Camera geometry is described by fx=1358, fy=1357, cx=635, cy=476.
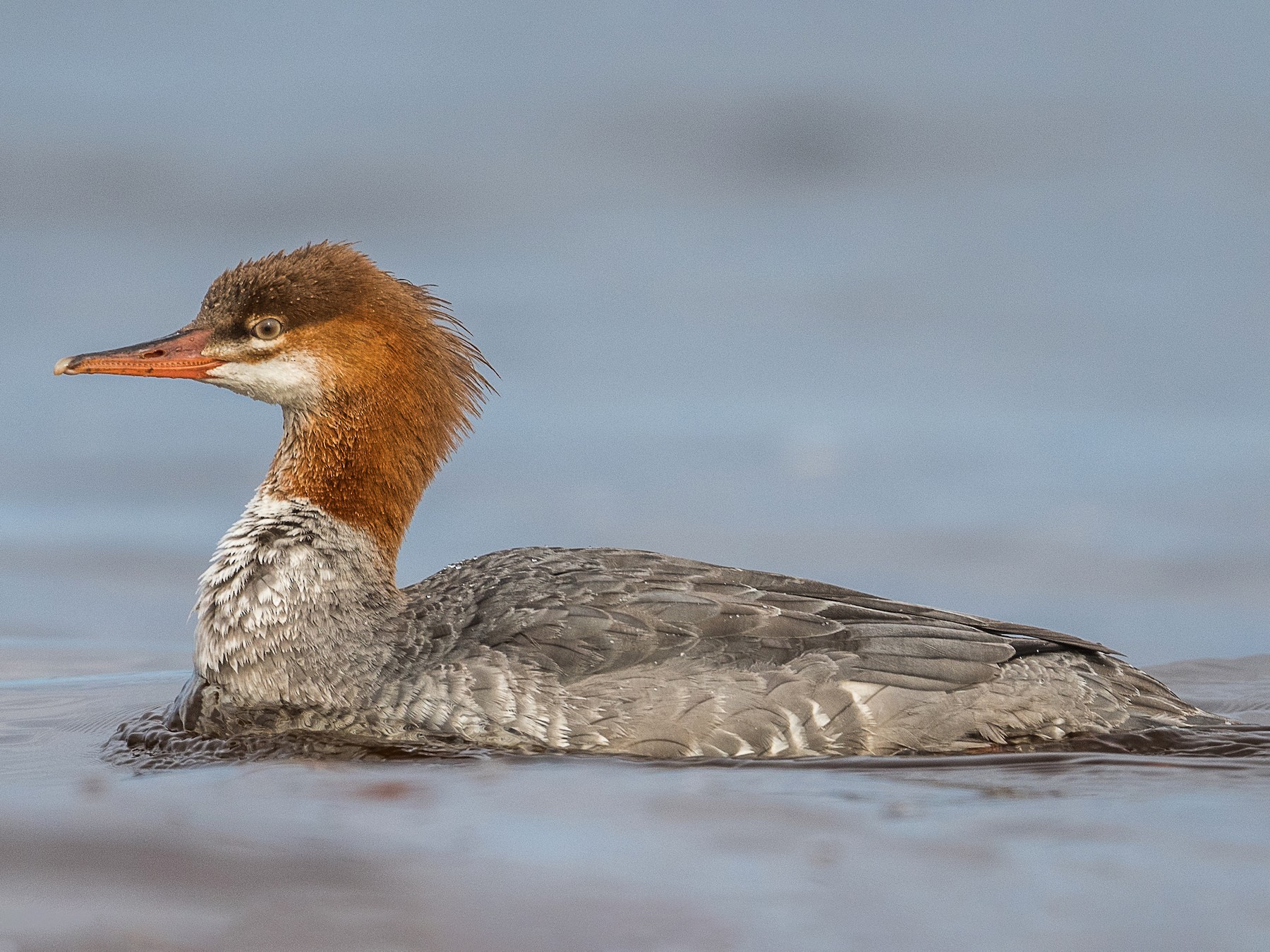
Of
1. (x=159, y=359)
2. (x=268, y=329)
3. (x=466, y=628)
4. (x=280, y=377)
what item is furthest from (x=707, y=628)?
(x=159, y=359)

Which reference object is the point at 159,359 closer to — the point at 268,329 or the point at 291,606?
the point at 268,329

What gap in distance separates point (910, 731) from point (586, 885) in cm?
220

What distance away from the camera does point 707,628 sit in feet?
18.4

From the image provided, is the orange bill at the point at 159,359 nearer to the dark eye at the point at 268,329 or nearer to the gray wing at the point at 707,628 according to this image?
the dark eye at the point at 268,329

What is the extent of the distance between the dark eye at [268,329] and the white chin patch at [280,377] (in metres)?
0.11

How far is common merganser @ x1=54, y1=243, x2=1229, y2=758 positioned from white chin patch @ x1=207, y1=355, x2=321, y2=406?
0.04ft

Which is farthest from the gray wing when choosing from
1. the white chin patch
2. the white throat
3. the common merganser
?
the white chin patch

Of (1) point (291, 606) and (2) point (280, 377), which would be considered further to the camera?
(2) point (280, 377)

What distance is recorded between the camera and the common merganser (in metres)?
5.38

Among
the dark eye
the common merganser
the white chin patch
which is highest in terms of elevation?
the dark eye

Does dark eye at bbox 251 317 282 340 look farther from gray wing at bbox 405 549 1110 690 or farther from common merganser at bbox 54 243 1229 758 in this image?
gray wing at bbox 405 549 1110 690

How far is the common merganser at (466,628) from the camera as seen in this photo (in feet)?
17.6

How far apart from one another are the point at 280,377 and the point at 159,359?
557 millimetres

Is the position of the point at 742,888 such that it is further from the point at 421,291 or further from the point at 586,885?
the point at 421,291
